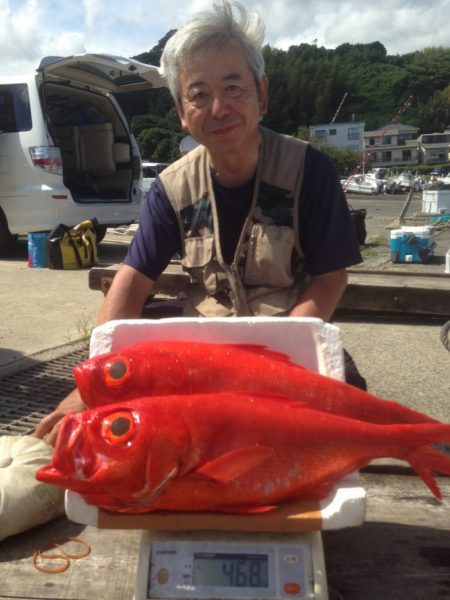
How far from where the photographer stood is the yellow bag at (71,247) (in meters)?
8.41

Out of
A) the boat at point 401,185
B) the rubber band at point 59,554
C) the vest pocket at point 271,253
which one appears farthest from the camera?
the boat at point 401,185

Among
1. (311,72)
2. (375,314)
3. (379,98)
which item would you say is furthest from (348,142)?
(375,314)

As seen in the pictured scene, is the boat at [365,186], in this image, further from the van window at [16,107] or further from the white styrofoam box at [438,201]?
the van window at [16,107]

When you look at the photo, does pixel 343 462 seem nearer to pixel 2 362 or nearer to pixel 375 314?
pixel 2 362

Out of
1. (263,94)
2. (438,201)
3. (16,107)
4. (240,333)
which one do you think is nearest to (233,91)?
(263,94)

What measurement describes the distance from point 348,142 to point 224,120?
348ft

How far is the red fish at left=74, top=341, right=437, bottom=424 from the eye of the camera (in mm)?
1580

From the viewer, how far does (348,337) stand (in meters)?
5.04

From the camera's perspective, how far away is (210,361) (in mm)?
1617

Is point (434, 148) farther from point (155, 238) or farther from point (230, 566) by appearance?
point (230, 566)

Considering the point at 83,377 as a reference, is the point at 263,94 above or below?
above

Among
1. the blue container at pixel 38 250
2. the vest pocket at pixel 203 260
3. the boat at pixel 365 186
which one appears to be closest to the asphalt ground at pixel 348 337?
the blue container at pixel 38 250

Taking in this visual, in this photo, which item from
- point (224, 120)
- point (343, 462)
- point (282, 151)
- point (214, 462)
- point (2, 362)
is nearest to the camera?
point (214, 462)

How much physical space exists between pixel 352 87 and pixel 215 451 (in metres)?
128
